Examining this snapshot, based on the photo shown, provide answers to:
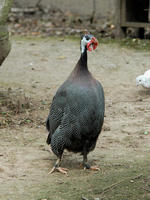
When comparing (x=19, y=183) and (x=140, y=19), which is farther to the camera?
(x=140, y=19)

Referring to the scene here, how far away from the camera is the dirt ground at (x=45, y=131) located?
3.73 metres

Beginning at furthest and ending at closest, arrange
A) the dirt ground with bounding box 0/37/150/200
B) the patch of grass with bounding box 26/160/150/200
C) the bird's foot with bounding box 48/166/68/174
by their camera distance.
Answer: the bird's foot with bounding box 48/166/68/174 < the dirt ground with bounding box 0/37/150/200 < the patch of grass with bounding box 26/160/150/200

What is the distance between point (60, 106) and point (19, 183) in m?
0.77

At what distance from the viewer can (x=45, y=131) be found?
5.24 metres

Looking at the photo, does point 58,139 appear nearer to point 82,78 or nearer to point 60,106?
point 60,106

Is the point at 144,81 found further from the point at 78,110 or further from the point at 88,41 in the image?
the point at 78,110

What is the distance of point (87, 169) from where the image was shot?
4.24 m

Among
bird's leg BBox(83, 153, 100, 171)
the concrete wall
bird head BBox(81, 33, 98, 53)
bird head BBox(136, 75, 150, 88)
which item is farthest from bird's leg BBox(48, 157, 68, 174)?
the concrete wall

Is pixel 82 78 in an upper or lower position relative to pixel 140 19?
upper

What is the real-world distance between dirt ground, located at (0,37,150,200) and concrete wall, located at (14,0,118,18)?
2555mm

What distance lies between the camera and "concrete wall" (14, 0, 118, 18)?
443 inches

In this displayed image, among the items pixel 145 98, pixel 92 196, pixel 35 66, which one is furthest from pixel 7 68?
pixel 92 196

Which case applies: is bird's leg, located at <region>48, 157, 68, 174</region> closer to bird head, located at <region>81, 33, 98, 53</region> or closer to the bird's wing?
the bird's wing

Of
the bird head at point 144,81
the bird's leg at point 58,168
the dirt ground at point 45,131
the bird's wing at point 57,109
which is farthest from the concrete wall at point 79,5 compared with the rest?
the bird's leg at point 58,168
